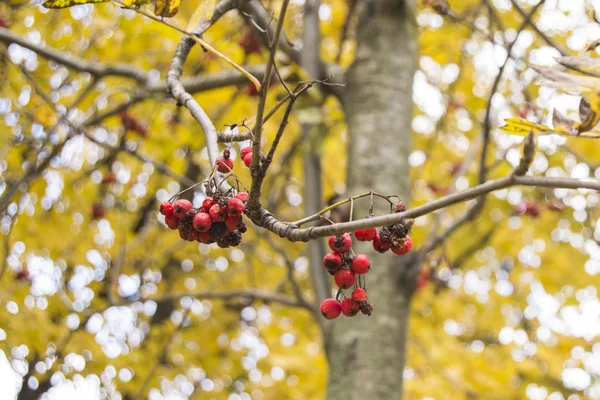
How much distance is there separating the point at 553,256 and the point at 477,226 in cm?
167

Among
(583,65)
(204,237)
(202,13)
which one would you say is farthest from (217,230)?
(583,65)

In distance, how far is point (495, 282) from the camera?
683cm

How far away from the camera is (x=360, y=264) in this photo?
1101mm

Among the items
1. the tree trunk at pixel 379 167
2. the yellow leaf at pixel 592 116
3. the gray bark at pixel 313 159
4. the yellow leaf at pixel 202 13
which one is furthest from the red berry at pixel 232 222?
the gray bark at pixel 313 159

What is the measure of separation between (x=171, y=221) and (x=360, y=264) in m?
0.36

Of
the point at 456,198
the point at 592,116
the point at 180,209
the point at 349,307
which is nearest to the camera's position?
the point at 456,198

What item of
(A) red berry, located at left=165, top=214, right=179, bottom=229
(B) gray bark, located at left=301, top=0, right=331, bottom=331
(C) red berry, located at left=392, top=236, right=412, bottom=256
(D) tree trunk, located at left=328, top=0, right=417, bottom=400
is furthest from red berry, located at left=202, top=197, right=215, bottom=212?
(B) gray bark, located at left=301, top=0, right=331, bottom=331

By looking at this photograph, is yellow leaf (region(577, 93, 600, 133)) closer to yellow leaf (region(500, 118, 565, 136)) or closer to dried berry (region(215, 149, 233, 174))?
yellow leaf (region(500, 118, 565, 136))

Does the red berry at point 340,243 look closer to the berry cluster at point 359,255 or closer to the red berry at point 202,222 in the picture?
the berry cluster at point 359,255

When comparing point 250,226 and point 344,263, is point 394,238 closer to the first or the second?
point 344,263

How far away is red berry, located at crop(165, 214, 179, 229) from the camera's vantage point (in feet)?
3.60

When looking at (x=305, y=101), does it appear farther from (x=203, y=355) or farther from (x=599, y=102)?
(x=203, y=355)

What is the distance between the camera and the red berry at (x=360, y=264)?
1.09 meters

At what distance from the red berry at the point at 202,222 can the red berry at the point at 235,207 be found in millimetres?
41
